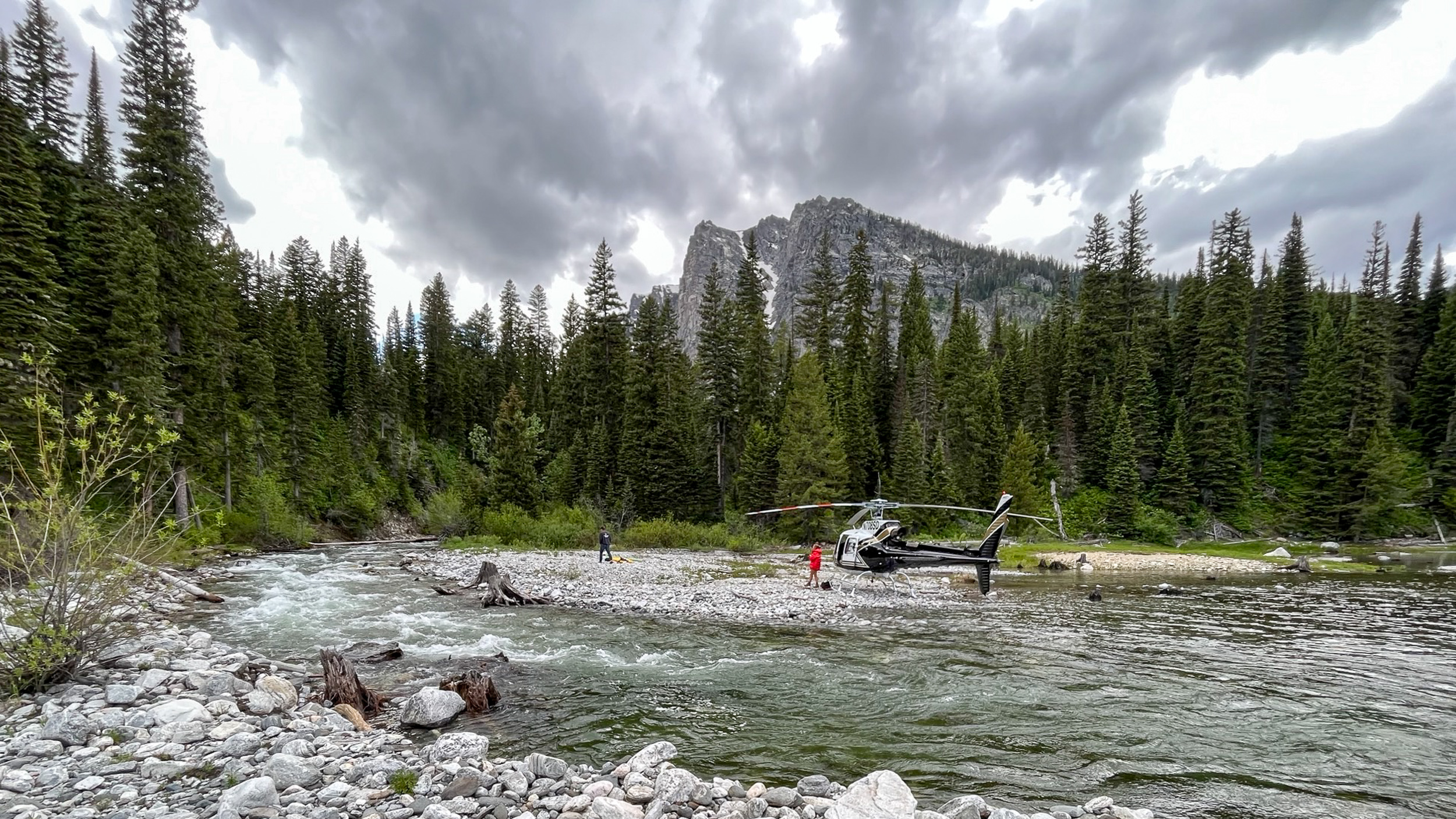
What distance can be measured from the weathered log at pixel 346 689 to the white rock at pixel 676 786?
186 inches

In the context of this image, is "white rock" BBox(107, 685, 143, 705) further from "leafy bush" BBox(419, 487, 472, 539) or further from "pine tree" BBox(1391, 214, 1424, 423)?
"pine tree" BBox(1391, 214, 1424, 423)

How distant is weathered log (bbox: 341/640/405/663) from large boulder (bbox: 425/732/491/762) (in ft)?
17.3

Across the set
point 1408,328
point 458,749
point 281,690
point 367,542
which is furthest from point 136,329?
point 1408,328

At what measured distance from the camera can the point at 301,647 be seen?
1116 cm

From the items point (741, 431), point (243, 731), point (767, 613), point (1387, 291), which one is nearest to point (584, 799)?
point (243, 731)

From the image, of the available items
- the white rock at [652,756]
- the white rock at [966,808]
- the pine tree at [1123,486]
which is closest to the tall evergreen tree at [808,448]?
the pine tree at [1123,486]

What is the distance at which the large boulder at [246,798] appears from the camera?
15.1 ft

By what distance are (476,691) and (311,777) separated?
298 centimetres

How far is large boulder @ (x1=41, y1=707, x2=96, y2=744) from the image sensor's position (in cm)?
566

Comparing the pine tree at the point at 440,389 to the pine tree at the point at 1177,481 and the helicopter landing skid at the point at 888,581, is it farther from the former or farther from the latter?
the pine tree at the point at 1177,481

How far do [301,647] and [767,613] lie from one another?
10770mm

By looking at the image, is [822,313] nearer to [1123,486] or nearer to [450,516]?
[1123,486]

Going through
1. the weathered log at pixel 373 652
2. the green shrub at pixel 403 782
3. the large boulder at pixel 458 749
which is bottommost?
the weathered log at pixel 373 652

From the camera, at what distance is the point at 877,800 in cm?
519
